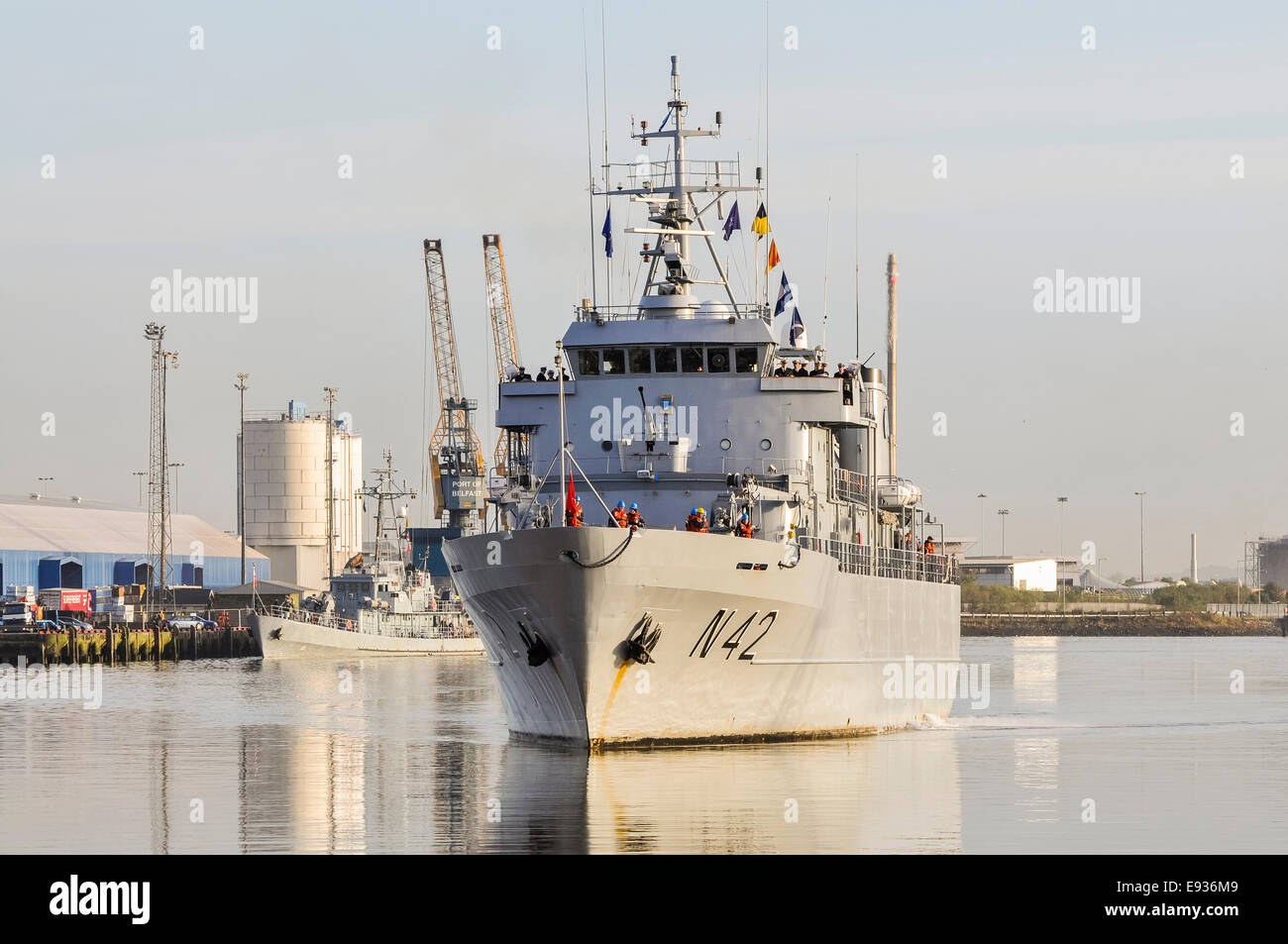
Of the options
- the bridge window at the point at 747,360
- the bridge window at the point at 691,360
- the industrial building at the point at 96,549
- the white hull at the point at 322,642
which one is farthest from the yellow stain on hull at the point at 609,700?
the industrial building at the point at 96,549

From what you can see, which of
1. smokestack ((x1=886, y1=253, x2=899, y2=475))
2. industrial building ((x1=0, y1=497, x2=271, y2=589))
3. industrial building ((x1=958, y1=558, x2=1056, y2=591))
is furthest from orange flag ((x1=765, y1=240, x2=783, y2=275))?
industrial building ((x1=958, y1=558, x2=1056, y2=591))

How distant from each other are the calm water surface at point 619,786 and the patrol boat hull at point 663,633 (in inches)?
23.8

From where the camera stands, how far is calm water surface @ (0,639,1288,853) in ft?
67.6

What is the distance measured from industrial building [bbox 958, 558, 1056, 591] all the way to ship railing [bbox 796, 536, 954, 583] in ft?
424

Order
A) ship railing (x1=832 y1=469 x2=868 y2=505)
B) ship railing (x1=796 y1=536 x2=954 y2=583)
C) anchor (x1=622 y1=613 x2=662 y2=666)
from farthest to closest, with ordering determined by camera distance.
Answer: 1. ship railing (x1=832 y1=469 x2=868 y2=505)
2. ship railing (x1=796 y1=536 x2=954 y2=583)
3. anchor (x1=622 y1=613 x2=662 y2=666)

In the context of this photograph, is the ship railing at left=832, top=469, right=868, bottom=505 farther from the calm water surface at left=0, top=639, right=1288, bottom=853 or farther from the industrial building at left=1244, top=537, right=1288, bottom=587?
the industrial building at left=1244, top=537, right=1288, bottom=587

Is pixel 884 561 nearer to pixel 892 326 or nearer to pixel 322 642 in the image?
pixel 892 326

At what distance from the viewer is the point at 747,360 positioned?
34531 millimetres

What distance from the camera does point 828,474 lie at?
35906mm

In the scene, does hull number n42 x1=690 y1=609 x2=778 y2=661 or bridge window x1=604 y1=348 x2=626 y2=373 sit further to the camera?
bridge window x1=604 y1=348 x2=626 y2=373

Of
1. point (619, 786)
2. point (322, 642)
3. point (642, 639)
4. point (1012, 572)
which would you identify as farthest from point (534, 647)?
point (1012, 572)
